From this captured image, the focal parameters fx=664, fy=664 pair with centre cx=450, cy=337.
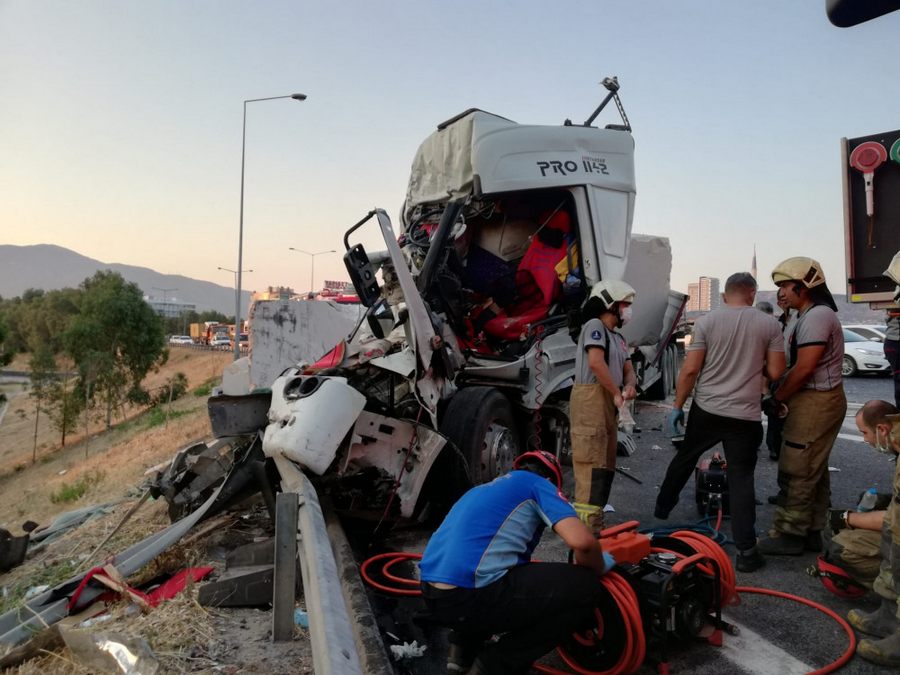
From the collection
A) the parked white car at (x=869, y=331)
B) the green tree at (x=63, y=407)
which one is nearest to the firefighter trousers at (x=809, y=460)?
the parked white car at (x=869, y=331)

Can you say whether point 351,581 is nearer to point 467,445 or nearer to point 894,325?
point 467,445

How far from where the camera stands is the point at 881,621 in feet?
9.26

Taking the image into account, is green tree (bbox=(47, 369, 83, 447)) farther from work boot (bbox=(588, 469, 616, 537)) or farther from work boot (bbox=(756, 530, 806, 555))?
work boot (bbox=(756, 530, 806, 555))

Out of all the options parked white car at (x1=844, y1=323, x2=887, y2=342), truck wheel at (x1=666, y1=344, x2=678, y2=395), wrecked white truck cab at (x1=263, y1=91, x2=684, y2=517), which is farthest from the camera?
parked white car at (x1=844, y1=323, x2=887, y2=342)

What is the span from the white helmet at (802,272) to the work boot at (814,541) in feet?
4.77

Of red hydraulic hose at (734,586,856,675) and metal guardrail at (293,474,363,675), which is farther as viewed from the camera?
red hydraulic hose at (734,586,856,675)

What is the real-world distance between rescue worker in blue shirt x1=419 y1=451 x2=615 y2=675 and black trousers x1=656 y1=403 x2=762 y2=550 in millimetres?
1504

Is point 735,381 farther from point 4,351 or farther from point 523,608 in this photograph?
point 4,351

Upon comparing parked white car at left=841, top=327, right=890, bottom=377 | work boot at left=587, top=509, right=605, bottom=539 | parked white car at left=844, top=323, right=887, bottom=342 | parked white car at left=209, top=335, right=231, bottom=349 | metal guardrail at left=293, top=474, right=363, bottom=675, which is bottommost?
work boot at left=587, top=509, right=605, bottom=539

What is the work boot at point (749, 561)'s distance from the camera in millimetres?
3621

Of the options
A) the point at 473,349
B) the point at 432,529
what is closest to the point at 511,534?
the point at 432,529

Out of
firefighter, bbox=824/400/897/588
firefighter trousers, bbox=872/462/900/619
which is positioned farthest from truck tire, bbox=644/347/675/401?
firefighter trousers, bbox=872/462/900/619

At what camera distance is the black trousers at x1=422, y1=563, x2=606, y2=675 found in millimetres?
2445

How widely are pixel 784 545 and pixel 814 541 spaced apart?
21 cm
